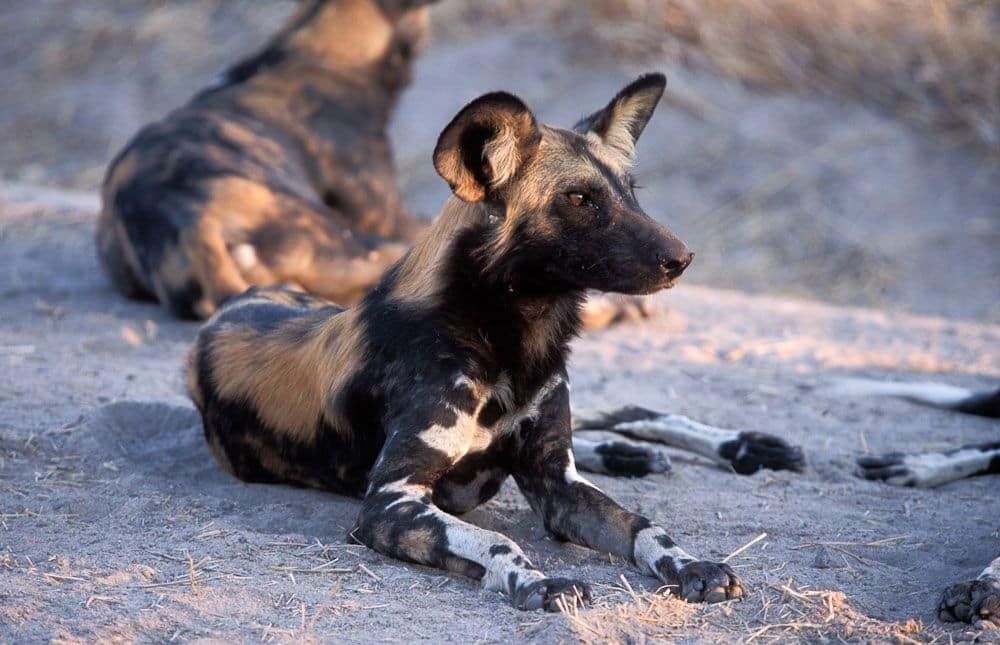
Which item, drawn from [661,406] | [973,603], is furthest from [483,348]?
[661,406]

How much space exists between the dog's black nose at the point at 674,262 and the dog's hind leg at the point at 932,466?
1225 mm

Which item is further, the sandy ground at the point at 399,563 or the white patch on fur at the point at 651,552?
the white patch on fur at the point at 651,552

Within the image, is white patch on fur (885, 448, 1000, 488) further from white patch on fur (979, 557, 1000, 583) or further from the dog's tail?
white patch on fur (979, 557, 1000, 583)

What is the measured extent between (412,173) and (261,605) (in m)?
7.85

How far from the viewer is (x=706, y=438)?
4.05 m

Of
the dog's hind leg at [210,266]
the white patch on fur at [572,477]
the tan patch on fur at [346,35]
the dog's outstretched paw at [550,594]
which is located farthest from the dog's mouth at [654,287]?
the tan patch on fur at [346,35]

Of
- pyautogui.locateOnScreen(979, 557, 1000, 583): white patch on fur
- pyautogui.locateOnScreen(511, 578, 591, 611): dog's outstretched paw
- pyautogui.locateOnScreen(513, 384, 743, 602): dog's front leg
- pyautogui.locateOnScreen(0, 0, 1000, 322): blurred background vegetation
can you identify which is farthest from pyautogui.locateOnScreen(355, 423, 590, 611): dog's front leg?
pyautogui.locateOnScreen(0, 0, 1000, 322): blurred background vegetation

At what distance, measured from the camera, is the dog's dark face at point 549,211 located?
3.05 metres

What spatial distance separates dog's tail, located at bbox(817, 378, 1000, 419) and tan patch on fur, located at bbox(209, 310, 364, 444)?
2.38 metres

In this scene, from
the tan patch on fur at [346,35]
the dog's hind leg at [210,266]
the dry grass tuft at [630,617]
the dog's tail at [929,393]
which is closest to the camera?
the dry grass tuft at [630,617]

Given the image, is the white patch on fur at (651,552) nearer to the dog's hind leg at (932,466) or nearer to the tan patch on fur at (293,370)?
the tan patch on fur at (293,370)

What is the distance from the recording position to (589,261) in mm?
3084

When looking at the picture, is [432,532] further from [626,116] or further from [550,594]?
[626,116]

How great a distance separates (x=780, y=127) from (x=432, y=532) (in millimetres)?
A: 7406
